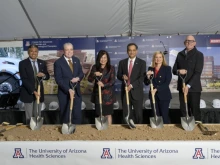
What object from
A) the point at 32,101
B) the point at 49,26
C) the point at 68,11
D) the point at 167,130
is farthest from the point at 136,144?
the point at 49,26

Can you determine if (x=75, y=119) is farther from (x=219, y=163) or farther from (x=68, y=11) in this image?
(x=68, y=11)

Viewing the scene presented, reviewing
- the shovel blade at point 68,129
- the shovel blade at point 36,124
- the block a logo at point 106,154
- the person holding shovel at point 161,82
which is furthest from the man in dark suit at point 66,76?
the block a logo at point 106,154

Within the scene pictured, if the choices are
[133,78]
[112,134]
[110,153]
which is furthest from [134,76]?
[110,153]

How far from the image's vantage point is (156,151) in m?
1.79

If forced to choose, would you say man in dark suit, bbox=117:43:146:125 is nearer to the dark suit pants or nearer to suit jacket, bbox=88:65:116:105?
suit jacket, bbox=88:65:116:105

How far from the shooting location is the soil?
6.51ft

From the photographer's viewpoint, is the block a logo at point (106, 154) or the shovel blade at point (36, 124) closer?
the block a logo at point (106, 154)

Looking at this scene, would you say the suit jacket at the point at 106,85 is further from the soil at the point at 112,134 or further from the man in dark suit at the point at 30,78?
the man in dark suit at the point at 30,78

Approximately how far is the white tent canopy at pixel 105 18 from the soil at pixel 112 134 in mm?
2595

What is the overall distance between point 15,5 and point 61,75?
2264 mm

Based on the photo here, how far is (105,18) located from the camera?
14.8ft

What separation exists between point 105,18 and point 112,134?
116 inches

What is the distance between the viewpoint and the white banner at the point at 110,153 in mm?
1765

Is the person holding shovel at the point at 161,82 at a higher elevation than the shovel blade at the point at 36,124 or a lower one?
higher
